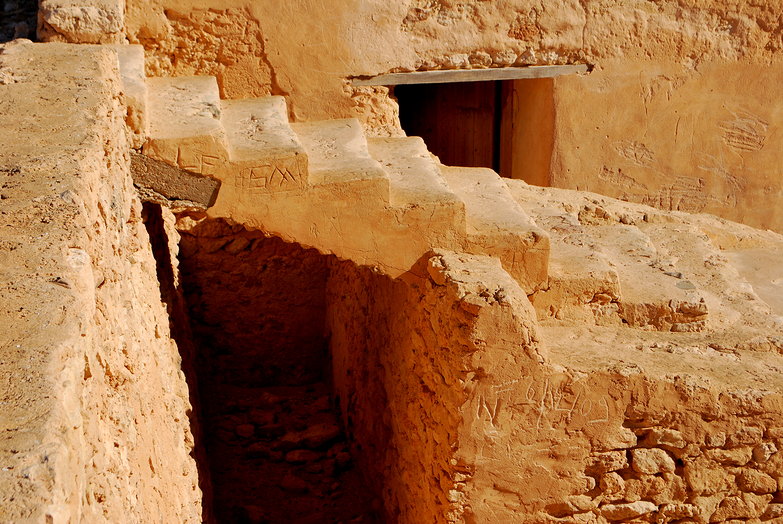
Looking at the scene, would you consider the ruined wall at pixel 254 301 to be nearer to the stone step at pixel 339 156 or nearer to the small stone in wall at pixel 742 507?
the stone step at pixel 339 156

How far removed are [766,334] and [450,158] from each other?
3684 millimetres

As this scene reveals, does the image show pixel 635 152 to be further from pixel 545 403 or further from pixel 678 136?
pixel 545 403

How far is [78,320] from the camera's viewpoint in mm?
2018

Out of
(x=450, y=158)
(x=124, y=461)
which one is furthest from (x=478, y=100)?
(x=124, y=461)

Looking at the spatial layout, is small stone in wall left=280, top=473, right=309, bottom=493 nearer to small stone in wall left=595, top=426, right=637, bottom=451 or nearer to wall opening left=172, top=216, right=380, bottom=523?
wall opening left=172, top=216, right=380, bottom=523

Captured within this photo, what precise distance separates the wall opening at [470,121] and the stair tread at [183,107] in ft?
8.77

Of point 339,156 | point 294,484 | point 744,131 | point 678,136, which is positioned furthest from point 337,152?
point 744,131

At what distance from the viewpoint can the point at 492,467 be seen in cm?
401

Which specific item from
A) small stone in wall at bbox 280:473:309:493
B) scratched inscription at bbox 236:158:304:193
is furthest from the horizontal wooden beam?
small stone in wall at bbox 280:473:309:493

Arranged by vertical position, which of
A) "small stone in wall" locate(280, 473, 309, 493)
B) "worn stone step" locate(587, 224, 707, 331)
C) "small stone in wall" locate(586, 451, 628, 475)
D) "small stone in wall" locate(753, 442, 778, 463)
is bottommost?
"small stone in wall" locate(280, 473, 309, 493)

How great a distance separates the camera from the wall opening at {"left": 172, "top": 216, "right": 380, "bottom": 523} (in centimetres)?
568

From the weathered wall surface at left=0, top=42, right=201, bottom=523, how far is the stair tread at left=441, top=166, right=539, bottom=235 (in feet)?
4.92

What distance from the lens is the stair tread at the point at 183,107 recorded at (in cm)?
403

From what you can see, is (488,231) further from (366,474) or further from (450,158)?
(450,158)
